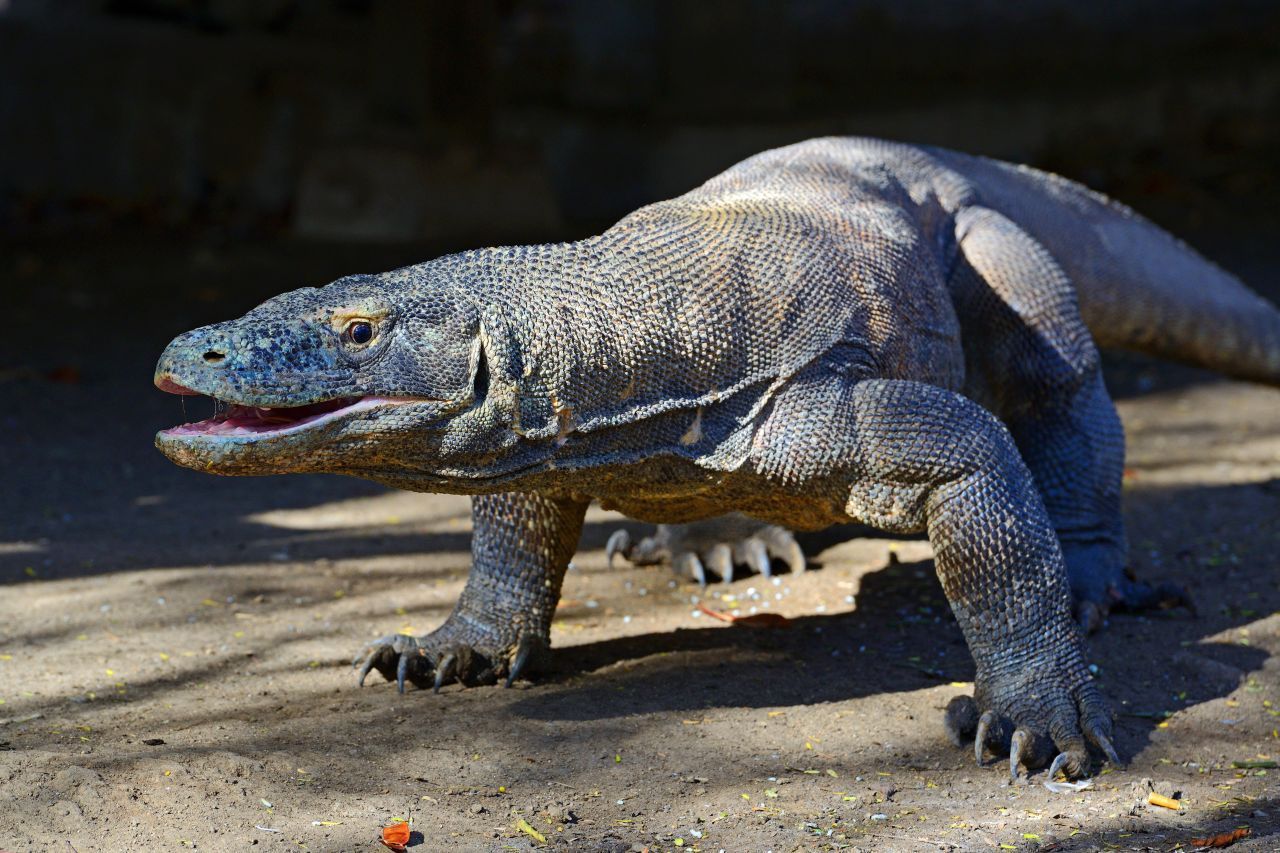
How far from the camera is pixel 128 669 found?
3.76m

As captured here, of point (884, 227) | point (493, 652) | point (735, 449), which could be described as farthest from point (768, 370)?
point (493, 652)

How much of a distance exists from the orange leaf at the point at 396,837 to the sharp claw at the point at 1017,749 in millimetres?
1287

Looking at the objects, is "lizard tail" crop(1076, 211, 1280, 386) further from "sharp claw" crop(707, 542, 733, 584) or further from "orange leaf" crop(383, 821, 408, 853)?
"orange leaf" crop(383, 821, 408, 853)

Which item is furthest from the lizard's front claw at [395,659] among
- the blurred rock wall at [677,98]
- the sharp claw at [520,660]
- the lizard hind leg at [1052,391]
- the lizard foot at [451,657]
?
the blurred rock wall at [677,98]

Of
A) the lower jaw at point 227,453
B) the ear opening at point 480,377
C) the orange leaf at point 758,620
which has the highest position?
the ear opening at point 480,377

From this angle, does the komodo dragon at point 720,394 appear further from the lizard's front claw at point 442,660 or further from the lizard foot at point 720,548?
the lizard foot at point 720,548

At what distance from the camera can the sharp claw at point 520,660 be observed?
12.4ft

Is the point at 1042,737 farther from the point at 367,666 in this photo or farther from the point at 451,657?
the point at 367,666

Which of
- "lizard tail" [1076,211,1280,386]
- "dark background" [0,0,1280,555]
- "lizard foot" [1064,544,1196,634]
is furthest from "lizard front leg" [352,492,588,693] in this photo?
"dark background" [0,0,1280,555]

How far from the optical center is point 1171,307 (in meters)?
5.26

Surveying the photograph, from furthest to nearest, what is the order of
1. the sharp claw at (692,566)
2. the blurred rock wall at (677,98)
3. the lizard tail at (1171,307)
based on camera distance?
the blurred rock wall at (677,98)
the lizard tail at (1171,307)
the sharp claw at (692,566)

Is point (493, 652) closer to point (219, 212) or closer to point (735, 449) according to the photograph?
point (735, 449)

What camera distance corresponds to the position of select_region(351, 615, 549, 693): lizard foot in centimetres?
376

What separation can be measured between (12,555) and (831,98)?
26.3 ft
